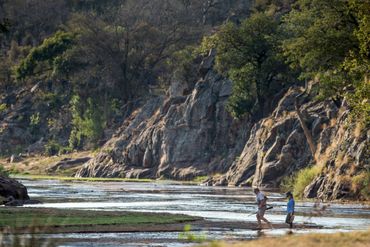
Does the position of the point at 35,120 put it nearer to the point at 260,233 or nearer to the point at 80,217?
the point at 80,217

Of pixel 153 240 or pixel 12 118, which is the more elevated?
pixel 153 240

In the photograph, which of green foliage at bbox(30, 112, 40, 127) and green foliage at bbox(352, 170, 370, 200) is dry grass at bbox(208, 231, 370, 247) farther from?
green foliage at bbox(30, 112, 40, 127)

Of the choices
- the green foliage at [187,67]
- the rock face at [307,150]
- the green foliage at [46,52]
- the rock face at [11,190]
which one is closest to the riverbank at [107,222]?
the rock face at [11,190]

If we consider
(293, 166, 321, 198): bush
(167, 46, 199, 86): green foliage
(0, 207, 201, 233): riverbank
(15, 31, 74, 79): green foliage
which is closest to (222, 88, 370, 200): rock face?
(293, 166, 321, 198): bush

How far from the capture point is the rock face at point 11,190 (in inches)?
2552

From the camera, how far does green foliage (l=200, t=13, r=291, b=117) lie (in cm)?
11750

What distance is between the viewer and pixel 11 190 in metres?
65.9

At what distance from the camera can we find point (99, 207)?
63.9 metres

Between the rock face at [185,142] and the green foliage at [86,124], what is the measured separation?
51.6 feet

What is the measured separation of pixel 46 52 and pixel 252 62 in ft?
196

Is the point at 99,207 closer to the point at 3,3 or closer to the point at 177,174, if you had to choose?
the point at 177,174

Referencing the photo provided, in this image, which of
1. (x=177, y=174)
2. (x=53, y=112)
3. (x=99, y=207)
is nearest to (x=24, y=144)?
(x=53, y=112)

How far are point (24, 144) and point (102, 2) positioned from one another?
41.0 metres

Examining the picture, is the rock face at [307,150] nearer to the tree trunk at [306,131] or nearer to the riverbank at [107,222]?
the tree trunk at [306,131]
